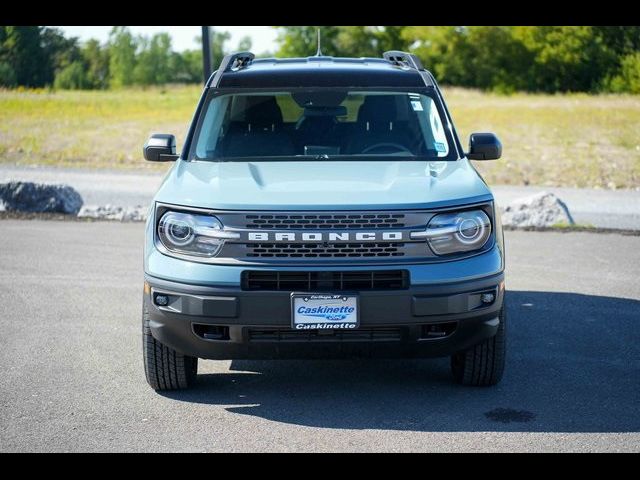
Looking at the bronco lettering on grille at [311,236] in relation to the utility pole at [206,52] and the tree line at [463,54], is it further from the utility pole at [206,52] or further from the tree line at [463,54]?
the tree line at [463,54]

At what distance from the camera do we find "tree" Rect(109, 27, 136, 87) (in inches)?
3715

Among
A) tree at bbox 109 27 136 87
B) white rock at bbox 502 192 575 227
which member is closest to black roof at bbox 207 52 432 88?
white rock at bbox 502 192 575 227

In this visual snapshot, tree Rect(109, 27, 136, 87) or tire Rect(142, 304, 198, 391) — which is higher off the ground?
tire Rect(142, 304, 198, 391)

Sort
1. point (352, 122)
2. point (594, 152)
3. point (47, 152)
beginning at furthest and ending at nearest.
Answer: point (47, 152)
point (594, 152)
point (352, 122)

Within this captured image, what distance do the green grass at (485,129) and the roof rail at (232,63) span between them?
12291 millimetres

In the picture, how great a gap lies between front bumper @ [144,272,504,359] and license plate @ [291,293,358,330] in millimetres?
40

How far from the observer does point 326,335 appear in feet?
19.3

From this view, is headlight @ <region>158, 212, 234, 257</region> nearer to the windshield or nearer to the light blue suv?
the light blue suv

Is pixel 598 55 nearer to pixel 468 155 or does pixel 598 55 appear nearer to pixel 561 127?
pixel 561 127

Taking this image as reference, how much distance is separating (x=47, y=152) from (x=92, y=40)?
58820 mm

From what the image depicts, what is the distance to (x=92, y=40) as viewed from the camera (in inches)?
3300

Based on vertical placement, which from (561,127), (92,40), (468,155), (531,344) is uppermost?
(468,155)

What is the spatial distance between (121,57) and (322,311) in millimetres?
96148

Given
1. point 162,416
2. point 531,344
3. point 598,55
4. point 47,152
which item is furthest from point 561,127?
point 598,55
